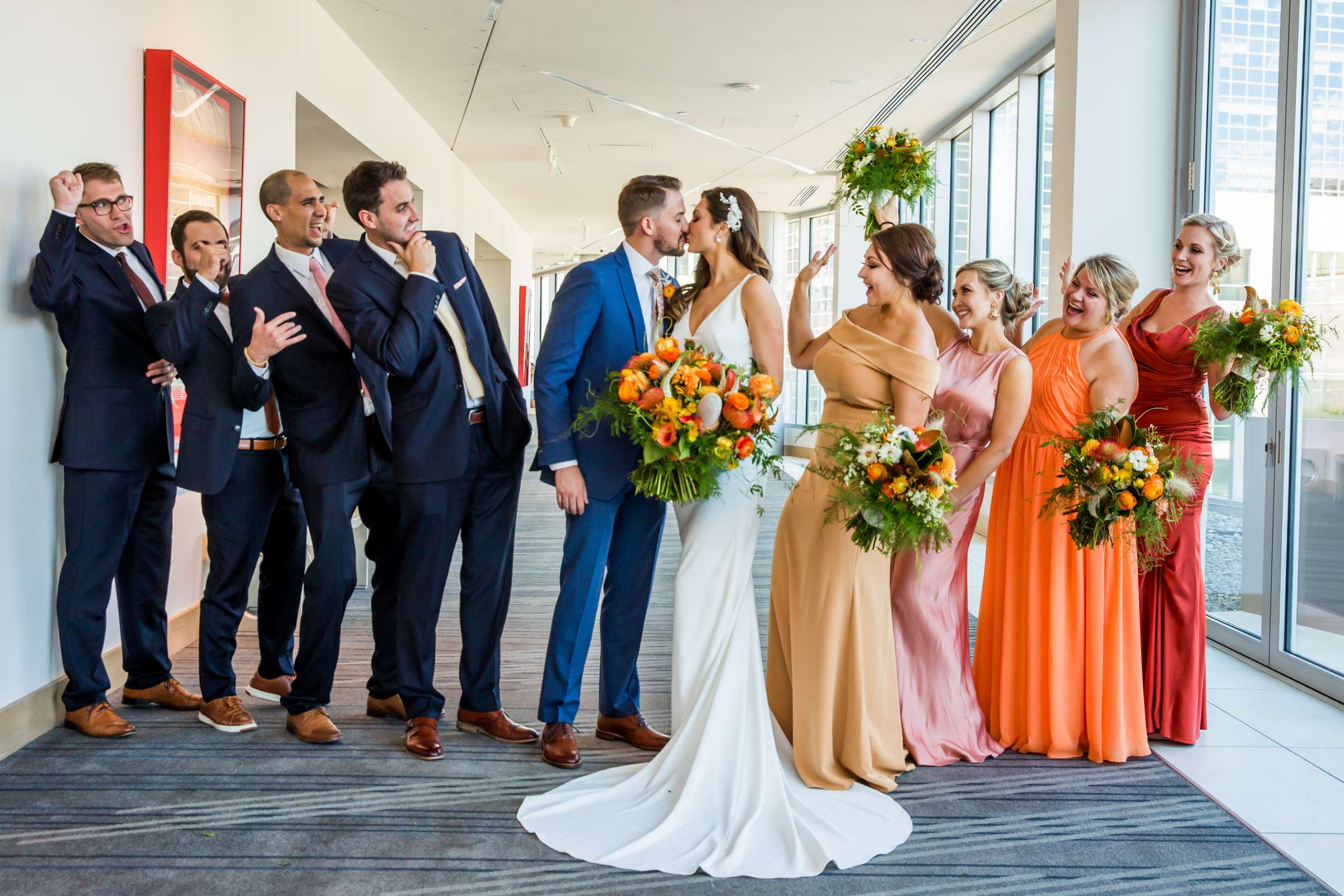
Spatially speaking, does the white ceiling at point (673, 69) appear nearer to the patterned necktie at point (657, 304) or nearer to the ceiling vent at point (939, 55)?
the ceiling vent at point (939, 55)

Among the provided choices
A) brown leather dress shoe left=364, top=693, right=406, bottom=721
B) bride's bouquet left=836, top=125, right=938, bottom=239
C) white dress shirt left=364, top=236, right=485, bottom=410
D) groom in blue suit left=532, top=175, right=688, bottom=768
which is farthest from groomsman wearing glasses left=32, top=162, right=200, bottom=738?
bride's bouquet left=836, top=125, right=938, bottom=239

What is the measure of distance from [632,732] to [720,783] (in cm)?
71

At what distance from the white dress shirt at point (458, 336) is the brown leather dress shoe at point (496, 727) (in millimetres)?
1116

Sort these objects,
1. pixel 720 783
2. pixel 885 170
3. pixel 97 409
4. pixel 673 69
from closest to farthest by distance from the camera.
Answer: pixel 720 783 → pixel 97 409 → pixel 885 170 → pixel 673 69

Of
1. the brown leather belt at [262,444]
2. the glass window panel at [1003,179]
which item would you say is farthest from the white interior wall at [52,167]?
the glass window panel at [1003,179]

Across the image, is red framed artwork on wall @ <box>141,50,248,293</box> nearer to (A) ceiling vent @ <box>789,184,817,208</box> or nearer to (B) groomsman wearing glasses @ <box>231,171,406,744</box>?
(B) groomsman wearing glasses @ <box>231,171,406,744</box>

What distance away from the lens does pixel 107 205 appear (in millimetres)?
3643

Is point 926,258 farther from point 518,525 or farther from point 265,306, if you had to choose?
point 518,525

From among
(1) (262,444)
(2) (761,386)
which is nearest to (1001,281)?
(2) (761,386)

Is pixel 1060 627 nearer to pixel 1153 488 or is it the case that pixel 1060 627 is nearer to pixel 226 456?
pixel 1153 488

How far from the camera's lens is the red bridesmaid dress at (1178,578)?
3943mm

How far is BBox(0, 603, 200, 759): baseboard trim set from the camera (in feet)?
11.4

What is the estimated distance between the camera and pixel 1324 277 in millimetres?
4672

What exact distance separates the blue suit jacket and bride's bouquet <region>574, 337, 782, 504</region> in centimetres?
A: 37
